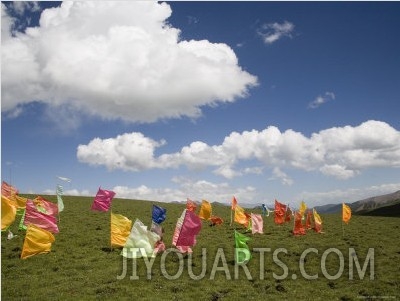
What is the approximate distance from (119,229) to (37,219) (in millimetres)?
6747

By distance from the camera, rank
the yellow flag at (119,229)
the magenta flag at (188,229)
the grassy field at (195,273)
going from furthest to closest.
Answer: the yellow flag at (119,229) → the magenta flag at (188,229) → the grassy field at (195,273)

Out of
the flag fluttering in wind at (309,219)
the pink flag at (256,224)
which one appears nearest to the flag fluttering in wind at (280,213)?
the flag fluttering in wind at (309,219)

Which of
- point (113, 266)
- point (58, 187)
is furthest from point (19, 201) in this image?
point (113, 266)

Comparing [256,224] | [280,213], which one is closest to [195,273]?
[256,224]

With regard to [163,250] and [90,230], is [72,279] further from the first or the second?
[90,230]

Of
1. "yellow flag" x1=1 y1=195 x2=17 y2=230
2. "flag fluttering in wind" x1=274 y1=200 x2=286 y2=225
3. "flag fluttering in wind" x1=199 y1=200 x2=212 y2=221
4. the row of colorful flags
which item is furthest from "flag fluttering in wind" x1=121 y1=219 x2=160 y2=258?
"flag fluttering in wind" x1=274 y1=200 x2=286 y2=225

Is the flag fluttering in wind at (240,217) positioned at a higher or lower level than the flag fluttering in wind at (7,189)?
lower

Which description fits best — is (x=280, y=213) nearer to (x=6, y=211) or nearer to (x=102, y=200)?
(x=102, y=200)

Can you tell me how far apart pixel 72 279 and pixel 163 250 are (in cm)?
797

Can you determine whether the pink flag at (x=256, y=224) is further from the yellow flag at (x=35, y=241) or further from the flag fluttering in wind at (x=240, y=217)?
the yellow flag at (x=35, y=241)

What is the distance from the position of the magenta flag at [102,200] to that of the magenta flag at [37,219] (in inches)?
359

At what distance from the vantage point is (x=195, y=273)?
83.1 ft

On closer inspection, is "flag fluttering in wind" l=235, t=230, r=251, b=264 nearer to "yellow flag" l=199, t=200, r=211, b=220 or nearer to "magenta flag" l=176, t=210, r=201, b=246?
"magenta flag" l=176, t=210, r=201, b=246

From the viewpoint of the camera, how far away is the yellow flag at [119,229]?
29.8m
